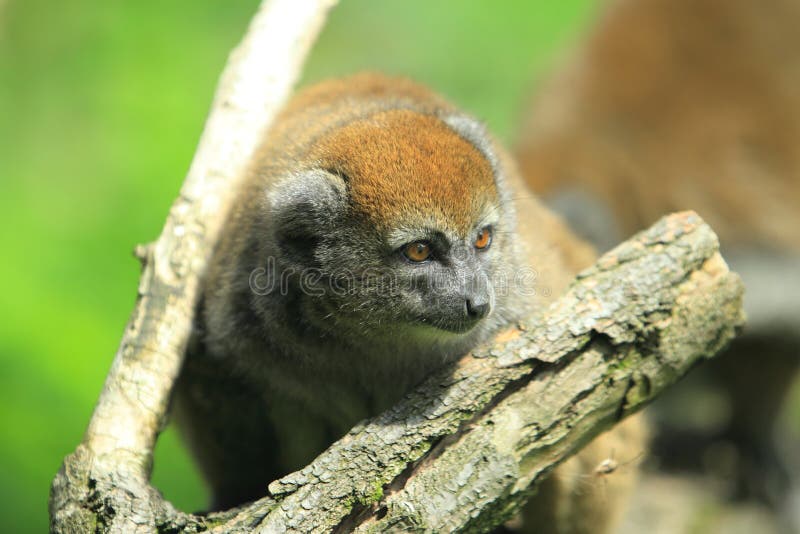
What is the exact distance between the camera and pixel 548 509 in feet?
15.2

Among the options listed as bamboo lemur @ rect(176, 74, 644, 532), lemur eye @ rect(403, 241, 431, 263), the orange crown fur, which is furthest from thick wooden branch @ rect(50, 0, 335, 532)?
lemur eye @ rect(403, 241, 431, 263)

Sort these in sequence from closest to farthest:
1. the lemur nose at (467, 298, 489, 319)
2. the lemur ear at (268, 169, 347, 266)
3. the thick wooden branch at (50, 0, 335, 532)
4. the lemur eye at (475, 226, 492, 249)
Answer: the thick wooden branch at (50, 0, 335, 532) → the lemur nose at (467, 298, 489, 319) → the lemur ear at (268, 169, 347, 266) → the lemur eye at (475, 226, 492, 249)

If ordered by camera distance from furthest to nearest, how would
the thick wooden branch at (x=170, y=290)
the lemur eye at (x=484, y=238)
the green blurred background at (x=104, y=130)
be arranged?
the green blurred background at (x=104, y=130) → the lemur eye at (x=484, y=238) → the thick wooden branch at (x=170, y=290)

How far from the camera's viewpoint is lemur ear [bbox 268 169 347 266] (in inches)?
157

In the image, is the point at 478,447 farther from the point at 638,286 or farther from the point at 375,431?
the point at 638,286

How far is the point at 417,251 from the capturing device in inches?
157

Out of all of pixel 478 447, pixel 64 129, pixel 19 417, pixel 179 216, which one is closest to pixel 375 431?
pixel 478 447

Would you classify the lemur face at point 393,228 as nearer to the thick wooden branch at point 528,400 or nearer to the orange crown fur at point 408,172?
the orange crown fur at point 408,172

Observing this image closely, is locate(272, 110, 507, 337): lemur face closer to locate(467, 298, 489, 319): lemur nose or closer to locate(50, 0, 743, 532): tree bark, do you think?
locate(467, 298, 489, 319): lemur nose

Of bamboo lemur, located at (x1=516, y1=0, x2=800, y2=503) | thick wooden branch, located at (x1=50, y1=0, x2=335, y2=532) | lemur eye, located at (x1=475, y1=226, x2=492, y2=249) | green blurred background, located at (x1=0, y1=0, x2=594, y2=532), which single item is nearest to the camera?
thick wooden branch, located at (x1=50, y1=0, x2=335, y2=532)

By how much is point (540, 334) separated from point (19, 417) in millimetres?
5474

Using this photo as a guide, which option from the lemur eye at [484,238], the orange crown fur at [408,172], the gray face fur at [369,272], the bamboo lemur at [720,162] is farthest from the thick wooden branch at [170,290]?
the bamboo lemur at [720,162]

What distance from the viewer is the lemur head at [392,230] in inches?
154

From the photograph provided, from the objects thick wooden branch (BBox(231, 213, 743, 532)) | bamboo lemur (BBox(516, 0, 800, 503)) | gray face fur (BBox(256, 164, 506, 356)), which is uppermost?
bamboo lemur (BBox(516, 0, 800, 503))
